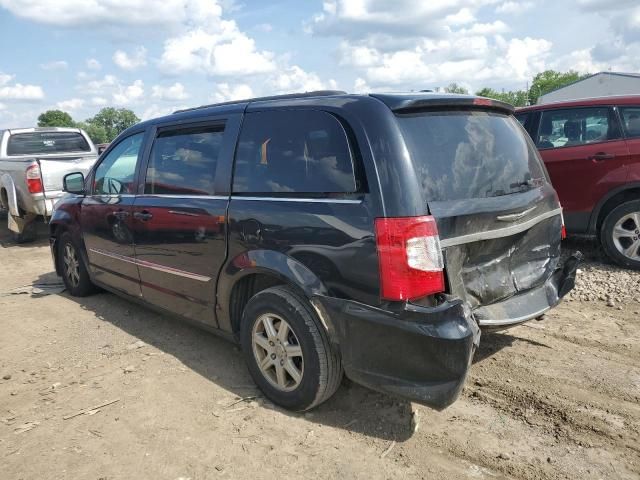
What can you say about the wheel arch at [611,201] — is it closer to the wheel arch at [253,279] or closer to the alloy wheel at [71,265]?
the wheel arch at [253,279]

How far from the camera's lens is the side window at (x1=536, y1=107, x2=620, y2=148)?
570 centimetres

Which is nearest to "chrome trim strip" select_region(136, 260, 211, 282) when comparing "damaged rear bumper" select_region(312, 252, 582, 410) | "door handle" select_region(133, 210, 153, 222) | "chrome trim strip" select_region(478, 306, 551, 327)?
"door handle" select_region(133, 210, 153, 222)

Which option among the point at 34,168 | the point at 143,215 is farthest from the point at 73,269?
the point at 34,168

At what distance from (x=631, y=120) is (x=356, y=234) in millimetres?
4425

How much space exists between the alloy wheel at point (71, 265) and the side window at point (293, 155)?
3.10 meters

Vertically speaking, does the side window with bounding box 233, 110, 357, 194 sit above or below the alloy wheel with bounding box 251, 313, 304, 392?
above

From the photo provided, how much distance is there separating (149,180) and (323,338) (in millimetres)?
2155

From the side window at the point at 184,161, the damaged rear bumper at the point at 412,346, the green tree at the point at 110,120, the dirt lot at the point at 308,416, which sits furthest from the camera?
the green tree at the point at 110,120

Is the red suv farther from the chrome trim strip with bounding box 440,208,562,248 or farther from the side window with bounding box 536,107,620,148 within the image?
the chrome trim strip with bounding box 440,208,562,248

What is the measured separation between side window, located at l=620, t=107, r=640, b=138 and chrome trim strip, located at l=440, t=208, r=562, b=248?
275 cm

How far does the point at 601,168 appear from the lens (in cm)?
561

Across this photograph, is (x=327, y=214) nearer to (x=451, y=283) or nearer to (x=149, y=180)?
(x=451, y=283)

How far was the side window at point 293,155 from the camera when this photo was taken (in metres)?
2.85

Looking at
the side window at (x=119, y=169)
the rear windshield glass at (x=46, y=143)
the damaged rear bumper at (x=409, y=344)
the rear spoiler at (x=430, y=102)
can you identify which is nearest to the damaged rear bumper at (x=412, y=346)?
the damaged rear bumper at (x=409, y=344)
